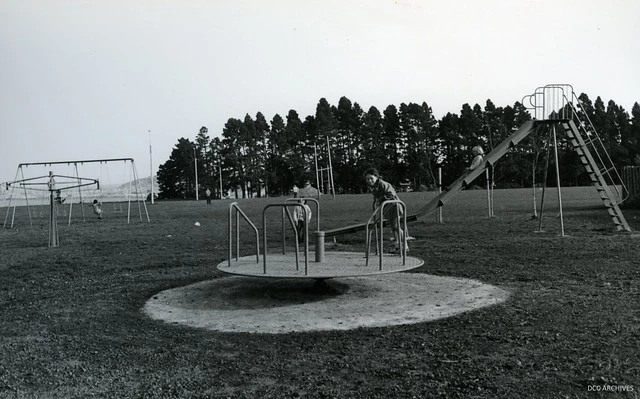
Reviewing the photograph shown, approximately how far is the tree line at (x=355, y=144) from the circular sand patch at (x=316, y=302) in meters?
68.9

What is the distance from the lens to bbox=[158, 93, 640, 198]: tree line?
81.0m

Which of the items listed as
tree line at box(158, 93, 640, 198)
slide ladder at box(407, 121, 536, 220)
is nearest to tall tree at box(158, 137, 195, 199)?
tree line at box(158, 93, 640, 198)

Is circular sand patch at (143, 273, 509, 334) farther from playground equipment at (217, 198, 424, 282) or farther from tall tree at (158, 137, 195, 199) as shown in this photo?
tall tree at (158, 137, 195, 199)

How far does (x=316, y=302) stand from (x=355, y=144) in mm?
78870

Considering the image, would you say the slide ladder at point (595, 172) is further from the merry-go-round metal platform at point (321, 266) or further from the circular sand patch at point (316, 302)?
the merry-go-round metal platform at point (321, 266)

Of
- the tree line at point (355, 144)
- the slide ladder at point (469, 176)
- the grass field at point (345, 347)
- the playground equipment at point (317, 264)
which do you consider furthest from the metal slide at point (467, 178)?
the tree line at point (355, 144)

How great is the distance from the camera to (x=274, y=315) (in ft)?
24.1

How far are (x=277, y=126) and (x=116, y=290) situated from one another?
78.3 metres

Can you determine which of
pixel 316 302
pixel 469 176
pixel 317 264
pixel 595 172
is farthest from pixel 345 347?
pixel 595 172

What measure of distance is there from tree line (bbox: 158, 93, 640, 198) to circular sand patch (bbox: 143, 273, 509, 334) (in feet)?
226

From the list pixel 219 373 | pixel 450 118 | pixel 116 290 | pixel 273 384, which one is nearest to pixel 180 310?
pixel 116 290

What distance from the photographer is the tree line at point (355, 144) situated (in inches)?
3189

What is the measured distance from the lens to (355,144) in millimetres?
86188

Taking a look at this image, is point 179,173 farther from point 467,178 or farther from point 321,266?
point 321,266
